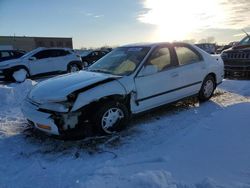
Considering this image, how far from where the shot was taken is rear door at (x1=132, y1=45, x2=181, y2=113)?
214 inches

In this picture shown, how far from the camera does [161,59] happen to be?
6023 mm

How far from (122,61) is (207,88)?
8.01 feet

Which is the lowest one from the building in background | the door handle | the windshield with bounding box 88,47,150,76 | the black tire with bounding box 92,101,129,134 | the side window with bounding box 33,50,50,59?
the black tire with bounding box 92,101,129,134

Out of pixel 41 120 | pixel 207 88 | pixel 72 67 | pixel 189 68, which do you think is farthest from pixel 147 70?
pixel 72 67

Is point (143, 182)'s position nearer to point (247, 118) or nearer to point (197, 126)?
point (197, 126)

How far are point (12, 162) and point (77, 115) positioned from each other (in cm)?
116

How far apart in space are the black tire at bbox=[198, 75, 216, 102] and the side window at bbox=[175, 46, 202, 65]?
1.94 ft

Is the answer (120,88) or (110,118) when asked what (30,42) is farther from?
(110,118)

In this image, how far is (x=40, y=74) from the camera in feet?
48.8

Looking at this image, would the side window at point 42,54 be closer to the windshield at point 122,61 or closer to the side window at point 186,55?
the windshield at point 122,61

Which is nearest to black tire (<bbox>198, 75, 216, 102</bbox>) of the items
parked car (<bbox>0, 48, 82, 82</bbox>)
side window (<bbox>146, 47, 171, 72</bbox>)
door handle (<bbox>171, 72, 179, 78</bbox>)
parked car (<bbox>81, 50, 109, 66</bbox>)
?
door handle (<bbox>171, 72, 179, 78</bbox>)

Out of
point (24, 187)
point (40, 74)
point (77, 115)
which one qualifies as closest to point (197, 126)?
point (77, 115)

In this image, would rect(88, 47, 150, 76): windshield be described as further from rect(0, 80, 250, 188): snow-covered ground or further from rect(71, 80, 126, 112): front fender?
rect(0, 80, 250, 188): snow-covered ground

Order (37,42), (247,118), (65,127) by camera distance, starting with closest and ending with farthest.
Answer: (65,127), (247,118), (37,42)
